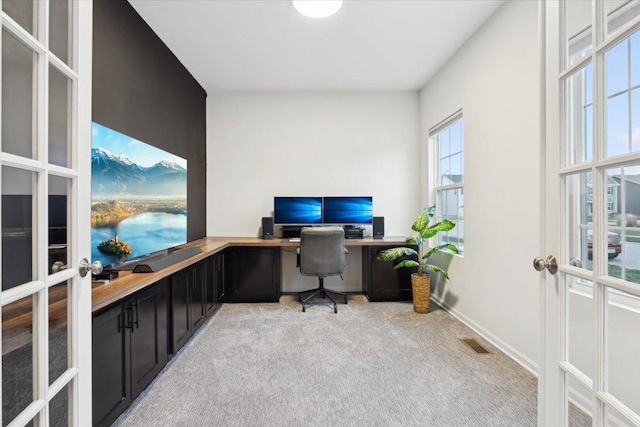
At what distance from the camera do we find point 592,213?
92 centimetres

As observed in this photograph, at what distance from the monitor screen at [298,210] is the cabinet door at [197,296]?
143cm

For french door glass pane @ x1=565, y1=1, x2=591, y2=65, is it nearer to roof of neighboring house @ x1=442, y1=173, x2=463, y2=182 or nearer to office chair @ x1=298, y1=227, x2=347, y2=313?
roof of neighboring house @ x1=442, y1=173, x2=463, y2=182

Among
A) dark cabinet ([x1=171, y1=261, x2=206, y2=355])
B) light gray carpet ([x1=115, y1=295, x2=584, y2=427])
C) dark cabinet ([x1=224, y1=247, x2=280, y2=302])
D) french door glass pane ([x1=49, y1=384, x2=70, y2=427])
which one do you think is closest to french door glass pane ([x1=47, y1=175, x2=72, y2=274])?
french door glass pane ([x1=49, y1=384, x2=70, y2=427])

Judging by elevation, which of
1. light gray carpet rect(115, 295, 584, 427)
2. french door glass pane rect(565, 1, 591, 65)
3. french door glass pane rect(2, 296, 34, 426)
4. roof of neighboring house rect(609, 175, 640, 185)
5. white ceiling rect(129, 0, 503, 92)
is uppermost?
white ceiling rect(129, 0, 503, 92)

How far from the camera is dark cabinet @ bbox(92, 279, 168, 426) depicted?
4.60ft

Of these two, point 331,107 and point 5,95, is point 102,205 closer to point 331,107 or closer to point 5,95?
point 5,95

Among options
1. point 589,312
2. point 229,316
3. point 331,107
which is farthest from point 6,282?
point 331,107

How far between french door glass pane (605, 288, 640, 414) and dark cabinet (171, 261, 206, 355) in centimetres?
231

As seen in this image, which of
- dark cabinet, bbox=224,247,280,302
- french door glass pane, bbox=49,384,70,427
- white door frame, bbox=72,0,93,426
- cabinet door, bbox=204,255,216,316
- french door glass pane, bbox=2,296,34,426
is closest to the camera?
french door glass pane, bbox=2,296,34,426

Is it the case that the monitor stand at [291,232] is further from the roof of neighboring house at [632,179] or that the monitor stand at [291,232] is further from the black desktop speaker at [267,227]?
the roof of neighboring house at [632,179]

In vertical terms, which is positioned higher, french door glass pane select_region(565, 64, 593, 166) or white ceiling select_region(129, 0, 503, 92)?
white ceiling select_region(129, 0, 503, 92)

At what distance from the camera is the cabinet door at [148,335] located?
169 cm

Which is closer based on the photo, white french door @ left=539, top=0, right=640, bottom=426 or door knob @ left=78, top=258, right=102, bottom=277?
white french door @ left=539, top=0, right=640, bottom=426

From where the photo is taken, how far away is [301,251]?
3381 mm
